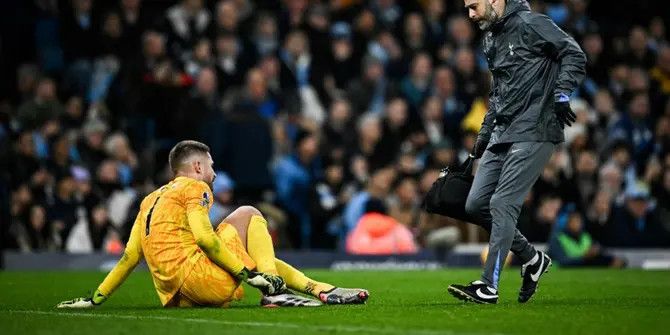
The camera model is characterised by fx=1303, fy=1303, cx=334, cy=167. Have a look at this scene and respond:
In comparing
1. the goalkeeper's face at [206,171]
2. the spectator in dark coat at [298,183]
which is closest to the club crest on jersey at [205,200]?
the goalkeeper's face at [206,171]

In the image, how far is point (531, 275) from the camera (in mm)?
9633

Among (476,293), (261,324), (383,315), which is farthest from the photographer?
(476,293)

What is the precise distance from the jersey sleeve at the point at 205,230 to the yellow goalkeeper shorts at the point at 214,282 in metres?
0.11

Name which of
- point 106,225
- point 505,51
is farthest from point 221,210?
point 505,51

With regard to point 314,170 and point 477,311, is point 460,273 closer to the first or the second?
point 314,170

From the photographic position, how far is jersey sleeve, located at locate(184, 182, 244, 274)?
28.1ft

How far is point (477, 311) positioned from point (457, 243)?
34.2ft

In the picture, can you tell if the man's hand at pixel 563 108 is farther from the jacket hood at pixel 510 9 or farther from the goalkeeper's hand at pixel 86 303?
the goalkeeper's hand at pixel 86 303

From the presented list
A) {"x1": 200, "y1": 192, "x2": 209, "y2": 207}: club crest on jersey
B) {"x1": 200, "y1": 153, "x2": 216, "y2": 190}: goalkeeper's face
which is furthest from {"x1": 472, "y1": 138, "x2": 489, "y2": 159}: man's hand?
{"x1": 200, "y1": 192, "x2": 209, "y2": 207}: club crest on jersey

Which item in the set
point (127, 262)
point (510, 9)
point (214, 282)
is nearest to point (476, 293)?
point (214, 282)

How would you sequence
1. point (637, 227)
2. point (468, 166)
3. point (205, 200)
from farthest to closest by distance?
point (637, 227), point (468, 166), point (205, 200)

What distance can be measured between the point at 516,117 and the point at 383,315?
1.93 metres

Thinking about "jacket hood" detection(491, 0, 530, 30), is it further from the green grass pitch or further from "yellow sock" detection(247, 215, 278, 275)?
"yellow sock" detection(247, 215, 278, 275)

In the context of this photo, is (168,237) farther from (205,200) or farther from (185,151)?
(185,151)
